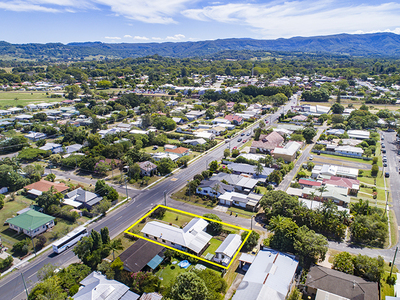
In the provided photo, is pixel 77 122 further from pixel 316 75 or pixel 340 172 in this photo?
pixel 316 75

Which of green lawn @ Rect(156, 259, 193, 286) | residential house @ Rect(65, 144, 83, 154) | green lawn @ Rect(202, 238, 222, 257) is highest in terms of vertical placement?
residential house @ Rect(65, 144, 83, 154)

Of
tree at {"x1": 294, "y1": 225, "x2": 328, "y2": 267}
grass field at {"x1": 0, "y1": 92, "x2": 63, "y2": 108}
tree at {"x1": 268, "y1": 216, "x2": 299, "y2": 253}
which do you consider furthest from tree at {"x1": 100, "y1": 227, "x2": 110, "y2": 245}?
grass field at {"x1": 0, "y1": 92, "x2": 63, "y2": 108}

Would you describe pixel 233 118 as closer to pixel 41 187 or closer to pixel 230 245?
pixel 41 187

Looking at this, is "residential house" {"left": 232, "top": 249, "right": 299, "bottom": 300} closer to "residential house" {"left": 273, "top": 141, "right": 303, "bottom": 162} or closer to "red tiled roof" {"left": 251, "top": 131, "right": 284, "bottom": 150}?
"residential house" {"left": 273, "top": 141, "right": 303, "bottom": 162}

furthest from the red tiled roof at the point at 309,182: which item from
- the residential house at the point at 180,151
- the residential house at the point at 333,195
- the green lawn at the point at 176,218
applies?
the residential house at the point at 180,151

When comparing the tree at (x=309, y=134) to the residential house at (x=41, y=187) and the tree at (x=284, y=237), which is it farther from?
the residential house at (x=41, y=187)

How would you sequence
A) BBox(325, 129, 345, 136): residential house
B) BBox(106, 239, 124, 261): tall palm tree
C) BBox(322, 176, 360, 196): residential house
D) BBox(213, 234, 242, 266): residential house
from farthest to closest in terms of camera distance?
BBox(325, 129, 345, 136): residential house
BBox(322, 176, 360, 196): residential house
BBox(106, 239, 124, 261): tall palm tree
BBox(213, 234, 242, 266): residential house
